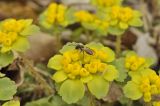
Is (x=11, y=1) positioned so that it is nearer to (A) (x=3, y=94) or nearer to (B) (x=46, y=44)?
(B) (x=46, y=44)

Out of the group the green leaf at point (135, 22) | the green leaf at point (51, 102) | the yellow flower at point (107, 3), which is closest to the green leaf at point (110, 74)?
the green leaf at point (51, 102)

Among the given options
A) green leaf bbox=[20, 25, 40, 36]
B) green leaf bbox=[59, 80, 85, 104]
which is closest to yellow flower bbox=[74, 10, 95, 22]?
green leaf bbox=[20, 25, 40, 36]

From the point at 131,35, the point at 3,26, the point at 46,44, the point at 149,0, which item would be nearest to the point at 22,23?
the point at 3,26

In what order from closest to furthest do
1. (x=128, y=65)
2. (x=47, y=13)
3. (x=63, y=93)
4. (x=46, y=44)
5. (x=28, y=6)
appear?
(x=63, y=93) < (x=128, y=65) < (x=47, y=13) < (x=46, y=44) < (x=28, y=6)

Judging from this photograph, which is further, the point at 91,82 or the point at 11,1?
the point at 11,1

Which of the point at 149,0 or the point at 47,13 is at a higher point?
the point at 47,13

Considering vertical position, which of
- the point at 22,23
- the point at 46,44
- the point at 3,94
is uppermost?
the point at 22,23

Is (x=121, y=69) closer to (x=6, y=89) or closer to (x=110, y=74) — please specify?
(x=110, y=74)
